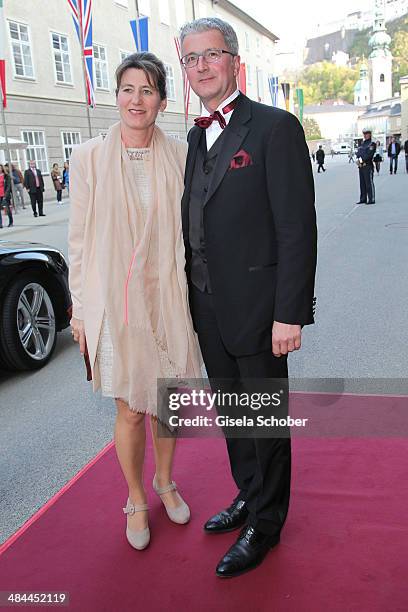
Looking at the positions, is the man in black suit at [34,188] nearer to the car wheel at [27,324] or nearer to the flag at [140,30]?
the flag at [140,30]

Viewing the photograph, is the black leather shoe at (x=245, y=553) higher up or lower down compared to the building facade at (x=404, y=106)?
lower down

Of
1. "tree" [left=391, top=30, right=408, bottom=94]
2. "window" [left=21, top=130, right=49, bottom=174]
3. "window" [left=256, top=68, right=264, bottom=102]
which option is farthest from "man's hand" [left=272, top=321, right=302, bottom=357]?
"tree" [left=391, top=30, right=408, bottom=94]

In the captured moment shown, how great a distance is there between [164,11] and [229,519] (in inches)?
1600

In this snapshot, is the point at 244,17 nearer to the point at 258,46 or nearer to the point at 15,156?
the point at 258,46

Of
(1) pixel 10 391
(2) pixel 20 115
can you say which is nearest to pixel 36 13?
(2) pixel 20 115

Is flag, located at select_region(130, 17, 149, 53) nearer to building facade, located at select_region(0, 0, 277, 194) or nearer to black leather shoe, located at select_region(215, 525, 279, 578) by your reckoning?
building facade, located at select_region(0, 0, 277, 194)

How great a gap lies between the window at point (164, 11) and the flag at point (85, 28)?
55.1 feet

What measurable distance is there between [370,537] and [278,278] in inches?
47.4

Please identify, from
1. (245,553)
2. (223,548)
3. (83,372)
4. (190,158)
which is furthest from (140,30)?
(245,553)

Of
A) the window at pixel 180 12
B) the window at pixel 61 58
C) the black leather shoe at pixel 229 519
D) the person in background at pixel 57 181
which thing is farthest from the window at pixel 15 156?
the black leather shoe at pixel 229 519

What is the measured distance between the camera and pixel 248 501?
8.21 ft

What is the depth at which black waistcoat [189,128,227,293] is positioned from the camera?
2252 mm

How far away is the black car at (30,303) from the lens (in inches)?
186

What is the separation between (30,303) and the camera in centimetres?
502
